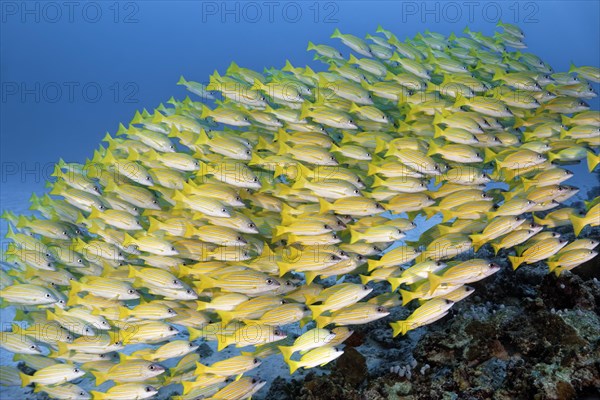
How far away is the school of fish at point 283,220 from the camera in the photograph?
16.0ft

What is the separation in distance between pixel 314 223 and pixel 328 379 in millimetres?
1963

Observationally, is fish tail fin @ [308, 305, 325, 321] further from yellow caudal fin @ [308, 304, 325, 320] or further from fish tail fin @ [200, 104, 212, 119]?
fish tail fin @ [200, 104, 212, 119]

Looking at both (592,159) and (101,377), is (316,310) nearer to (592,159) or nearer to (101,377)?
(101,377)

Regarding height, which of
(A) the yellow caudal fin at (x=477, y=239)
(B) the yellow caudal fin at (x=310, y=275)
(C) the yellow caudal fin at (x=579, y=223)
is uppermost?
(B) the yellow caudal fin at (x=310, y=275)

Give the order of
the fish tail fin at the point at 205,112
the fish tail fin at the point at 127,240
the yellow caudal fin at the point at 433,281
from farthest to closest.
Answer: the fish tail fin at the point at 205,112
the fish tail fin at the point at 127,240
the yellow caudal fin at the point at 433,281

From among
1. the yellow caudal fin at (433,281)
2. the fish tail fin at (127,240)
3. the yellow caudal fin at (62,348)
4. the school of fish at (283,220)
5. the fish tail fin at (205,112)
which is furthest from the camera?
the fish tail fin at (205,112)

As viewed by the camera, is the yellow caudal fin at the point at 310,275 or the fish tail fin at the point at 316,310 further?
the yellow caudal fin at the point at 310,275

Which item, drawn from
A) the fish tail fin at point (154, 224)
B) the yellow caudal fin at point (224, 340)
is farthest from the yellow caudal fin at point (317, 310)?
the fish tail fin at point (154, 224)

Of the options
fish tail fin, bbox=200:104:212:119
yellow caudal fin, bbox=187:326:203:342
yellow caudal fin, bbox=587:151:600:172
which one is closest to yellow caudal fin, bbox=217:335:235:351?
yellow caudal fin, bbox=187:326:203:342

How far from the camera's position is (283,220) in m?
5.14

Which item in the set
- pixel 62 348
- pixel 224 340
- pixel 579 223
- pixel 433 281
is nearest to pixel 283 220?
pixel 224 340

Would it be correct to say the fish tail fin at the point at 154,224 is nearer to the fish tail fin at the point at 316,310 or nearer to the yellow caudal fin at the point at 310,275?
the yellow caudal fin at the point at 310,275

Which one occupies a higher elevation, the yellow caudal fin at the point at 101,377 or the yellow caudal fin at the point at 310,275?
the yellow caudal fin at the point at 310,275

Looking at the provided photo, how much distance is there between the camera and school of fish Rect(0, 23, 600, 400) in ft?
16.0
